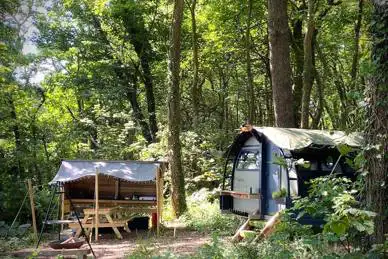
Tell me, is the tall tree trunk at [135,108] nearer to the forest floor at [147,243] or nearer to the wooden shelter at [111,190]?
the wooden shelter at [111,190]

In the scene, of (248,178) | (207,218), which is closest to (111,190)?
(207,218)

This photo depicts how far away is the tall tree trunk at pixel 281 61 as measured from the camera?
12078 mm

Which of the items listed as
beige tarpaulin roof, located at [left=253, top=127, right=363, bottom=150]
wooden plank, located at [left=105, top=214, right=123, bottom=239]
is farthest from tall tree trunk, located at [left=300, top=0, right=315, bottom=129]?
wooden plank, located at [left=105, top=214, right=123, bottom=239]

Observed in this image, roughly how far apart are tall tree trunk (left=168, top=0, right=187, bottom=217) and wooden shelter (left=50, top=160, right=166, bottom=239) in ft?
2.06

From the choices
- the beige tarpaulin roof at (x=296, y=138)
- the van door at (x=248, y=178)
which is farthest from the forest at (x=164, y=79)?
the beige tarpaulin roof at (x=296, y=138)

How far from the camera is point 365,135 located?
4.98 metres

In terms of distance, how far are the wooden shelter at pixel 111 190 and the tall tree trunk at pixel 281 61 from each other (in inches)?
154

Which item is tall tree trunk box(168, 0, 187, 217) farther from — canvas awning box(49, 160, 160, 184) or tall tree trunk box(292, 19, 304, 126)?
tall tree trunk box(292, 19, 304, 126)

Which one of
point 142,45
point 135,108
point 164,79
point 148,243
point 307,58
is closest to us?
point 148,243

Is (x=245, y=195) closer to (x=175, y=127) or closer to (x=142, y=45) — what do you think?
(x=175, y=127)

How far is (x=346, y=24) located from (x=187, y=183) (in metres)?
9.40

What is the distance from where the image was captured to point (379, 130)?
190 inches

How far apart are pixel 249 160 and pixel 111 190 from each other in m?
5.20

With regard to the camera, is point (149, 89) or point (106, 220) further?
point (149, 89)
